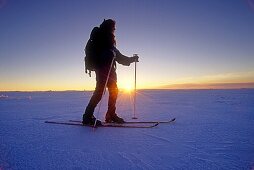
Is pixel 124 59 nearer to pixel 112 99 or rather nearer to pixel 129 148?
pixel 112 99

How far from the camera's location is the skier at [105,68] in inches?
192

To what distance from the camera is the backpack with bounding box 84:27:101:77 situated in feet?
16.0

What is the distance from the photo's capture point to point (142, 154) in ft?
9.10

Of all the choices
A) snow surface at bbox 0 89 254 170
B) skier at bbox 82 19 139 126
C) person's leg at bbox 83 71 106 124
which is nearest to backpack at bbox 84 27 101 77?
skier at bbox 82 19 139 126

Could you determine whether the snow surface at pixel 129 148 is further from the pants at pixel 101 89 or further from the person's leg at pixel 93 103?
the pants at pixel 101 89

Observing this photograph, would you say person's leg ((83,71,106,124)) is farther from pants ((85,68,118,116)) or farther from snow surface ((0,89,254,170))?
snow surface ((0,89,254,170))

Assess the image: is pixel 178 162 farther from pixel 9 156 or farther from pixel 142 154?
pixel 9 156

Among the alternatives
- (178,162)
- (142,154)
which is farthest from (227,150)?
(142,154)

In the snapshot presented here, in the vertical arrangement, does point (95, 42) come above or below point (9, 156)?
above

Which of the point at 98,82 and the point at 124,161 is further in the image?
the point at 98,82

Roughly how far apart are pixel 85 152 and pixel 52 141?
846 millimetres

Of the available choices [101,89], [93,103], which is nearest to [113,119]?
[93,103]

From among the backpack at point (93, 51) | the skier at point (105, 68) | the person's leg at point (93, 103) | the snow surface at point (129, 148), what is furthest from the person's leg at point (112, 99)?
the snow surface at point (129, 148)

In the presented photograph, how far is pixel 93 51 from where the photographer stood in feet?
16.1
